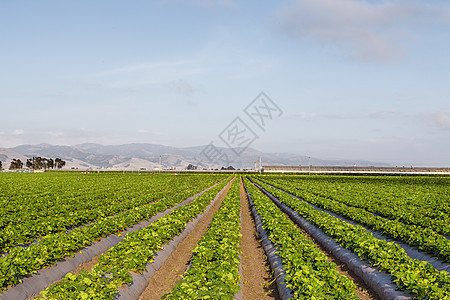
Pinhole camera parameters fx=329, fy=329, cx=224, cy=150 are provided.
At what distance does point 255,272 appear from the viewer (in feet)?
37.1

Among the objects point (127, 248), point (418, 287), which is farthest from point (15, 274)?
point (418, 287)

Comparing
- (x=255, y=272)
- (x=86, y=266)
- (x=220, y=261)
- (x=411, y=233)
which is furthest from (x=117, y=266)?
(x=411, y=233)

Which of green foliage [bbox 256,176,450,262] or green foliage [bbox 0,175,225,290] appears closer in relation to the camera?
green foliage [bbox 0,175,225,290]

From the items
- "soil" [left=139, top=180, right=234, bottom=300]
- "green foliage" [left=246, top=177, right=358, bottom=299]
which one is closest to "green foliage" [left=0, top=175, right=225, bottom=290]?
"soil" [left=139, top=180, right=234, bottom=300]

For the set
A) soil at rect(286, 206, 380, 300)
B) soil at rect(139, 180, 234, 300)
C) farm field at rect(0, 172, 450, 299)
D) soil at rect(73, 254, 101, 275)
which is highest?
farm field at rect(0, 172, 450, 299)

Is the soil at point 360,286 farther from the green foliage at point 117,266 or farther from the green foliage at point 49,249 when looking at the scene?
the green foliage at point 49,249

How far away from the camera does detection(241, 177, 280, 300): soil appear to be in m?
9.46

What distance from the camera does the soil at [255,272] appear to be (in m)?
9.46

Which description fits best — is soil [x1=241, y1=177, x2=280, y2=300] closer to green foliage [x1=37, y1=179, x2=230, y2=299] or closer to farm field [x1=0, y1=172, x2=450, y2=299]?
farm field [x1=0, y1=172, x2=450, y2=299]

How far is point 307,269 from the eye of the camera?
8398 mm

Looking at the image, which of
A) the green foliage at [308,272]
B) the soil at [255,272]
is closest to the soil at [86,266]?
the soil at [255,272]

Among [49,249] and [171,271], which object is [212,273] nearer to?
[171,271]

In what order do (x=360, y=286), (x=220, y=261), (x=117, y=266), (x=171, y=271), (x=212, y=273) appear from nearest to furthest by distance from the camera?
(x=212, y=273) → (x=117, y=266) → (x=220, y=261) → (x=360, y=286) → (x=171, y=271)

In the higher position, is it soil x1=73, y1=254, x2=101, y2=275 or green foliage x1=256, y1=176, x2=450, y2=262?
green foliage x1=256, y1=176, x2=450, y2=262
